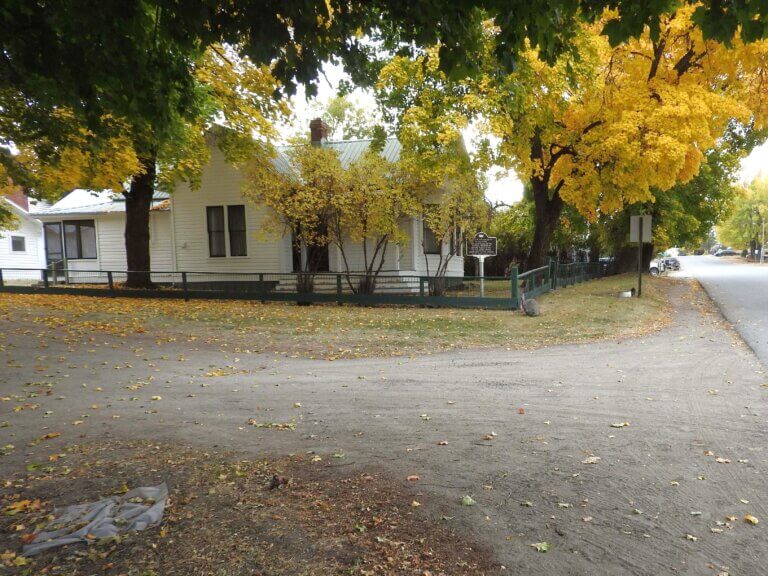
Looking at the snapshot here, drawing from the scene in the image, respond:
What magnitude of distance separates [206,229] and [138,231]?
8.19ft

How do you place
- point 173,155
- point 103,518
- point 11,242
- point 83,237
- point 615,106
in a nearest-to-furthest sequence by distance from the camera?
point 103,518, point 173,155, point 615,106, point 83,237, point 11,242

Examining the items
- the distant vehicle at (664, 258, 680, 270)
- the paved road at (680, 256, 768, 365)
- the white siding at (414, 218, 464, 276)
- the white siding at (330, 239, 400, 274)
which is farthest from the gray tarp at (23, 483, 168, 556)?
the distant vehicle at (664, 258, 680, 270)

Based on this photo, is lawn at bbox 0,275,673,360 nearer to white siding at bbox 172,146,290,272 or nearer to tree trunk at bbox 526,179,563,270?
white siding at bbox 172,146,290,272

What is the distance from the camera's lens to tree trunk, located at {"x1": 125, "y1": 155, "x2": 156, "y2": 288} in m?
19.9

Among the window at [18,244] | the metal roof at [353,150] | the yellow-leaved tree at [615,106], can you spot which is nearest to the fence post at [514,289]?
the yellow-leaved tree at [615,106]

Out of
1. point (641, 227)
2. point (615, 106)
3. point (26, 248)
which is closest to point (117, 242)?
point (26, 248)

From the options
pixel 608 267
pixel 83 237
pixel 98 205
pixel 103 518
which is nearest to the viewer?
pixel 103 518

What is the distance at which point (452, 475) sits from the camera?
14.2ft

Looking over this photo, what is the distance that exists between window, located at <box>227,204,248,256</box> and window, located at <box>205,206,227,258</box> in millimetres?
353

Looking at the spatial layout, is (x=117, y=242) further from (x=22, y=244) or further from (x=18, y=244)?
(x=22, y=244)

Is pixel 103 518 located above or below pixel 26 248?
below

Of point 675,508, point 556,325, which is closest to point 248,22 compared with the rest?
point 675,508

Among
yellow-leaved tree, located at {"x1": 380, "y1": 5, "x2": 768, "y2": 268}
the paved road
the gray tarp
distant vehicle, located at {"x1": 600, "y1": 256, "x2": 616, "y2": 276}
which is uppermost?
yellow-leaved tree, located at {"x1": 380, "y1": 5, "x2": 768, "y2": 268}

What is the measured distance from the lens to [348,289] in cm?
1802
